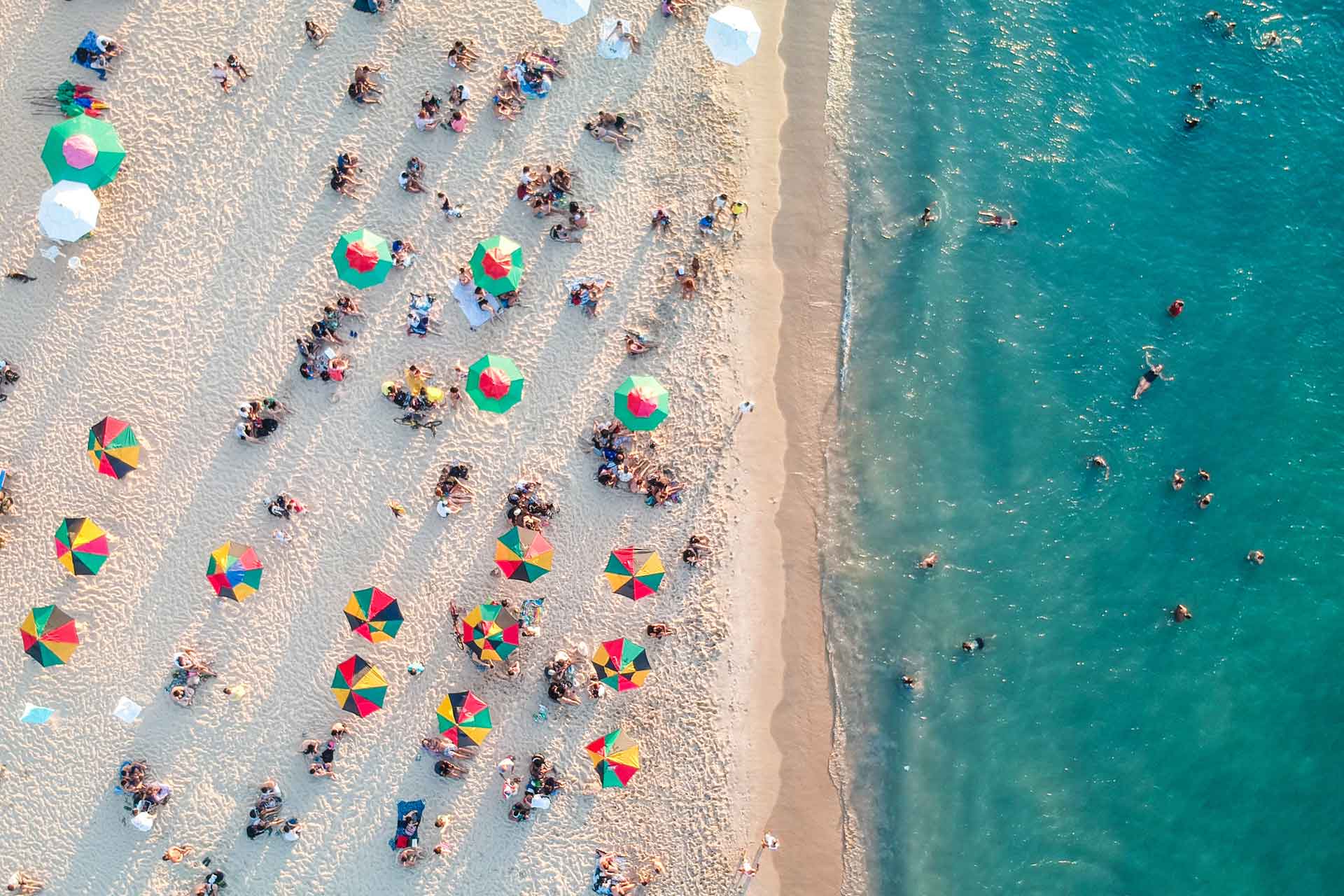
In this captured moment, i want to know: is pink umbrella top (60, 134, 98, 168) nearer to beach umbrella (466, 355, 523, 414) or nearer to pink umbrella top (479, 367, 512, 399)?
beach umbrella (466, 355, 523, 414)

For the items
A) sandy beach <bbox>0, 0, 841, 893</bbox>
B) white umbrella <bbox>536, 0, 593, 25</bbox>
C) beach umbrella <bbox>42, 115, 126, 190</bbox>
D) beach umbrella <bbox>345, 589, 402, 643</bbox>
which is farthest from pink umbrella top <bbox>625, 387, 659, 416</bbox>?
beach umbrella <bbox>42, 115, 126, 190</bbox>

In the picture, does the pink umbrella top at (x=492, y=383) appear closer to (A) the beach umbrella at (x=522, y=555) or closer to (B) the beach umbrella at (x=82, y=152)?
(A) the beach umbrella at (x=522, y=555)

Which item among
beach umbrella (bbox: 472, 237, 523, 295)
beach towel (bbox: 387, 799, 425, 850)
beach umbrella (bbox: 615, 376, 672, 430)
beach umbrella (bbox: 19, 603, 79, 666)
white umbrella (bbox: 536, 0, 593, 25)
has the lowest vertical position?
beach towel (bbox: 387, 799, 425, 850)

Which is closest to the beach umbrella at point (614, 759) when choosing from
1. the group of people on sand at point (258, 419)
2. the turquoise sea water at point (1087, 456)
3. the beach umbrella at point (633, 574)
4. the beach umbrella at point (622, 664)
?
the beach umbrella at point (622, 664)

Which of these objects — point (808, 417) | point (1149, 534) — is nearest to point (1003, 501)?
point (1149, 534)

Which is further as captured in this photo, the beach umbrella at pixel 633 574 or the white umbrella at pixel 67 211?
the beach umbrella at pixel 633 574
